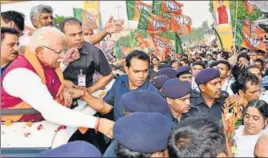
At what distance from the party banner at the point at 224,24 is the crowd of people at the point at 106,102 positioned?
754cm

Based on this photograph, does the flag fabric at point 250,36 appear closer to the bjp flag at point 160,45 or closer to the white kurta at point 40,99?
the bjp flag at point 160,45

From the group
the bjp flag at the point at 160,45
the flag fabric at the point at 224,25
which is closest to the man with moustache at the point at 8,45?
the flag fabric at the point at 224,25

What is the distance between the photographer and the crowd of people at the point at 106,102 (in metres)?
1.52

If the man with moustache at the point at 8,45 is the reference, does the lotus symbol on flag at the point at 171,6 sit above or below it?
above

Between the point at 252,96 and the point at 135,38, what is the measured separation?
11.4m

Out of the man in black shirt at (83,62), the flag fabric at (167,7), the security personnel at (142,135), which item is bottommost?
the security personnel at (142,135)

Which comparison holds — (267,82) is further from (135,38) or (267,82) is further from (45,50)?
(135,38)

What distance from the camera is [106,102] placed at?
2.73 m

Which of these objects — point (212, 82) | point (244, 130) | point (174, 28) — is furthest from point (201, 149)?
point (174, 28)

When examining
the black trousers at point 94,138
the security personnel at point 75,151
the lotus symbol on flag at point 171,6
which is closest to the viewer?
the security personnel at point 75,151

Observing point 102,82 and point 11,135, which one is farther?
point 102,82

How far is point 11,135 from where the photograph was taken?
79.0 inches

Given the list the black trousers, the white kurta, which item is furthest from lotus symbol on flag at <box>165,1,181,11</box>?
the white kurta

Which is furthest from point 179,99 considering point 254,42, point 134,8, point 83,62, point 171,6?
point 171,6
